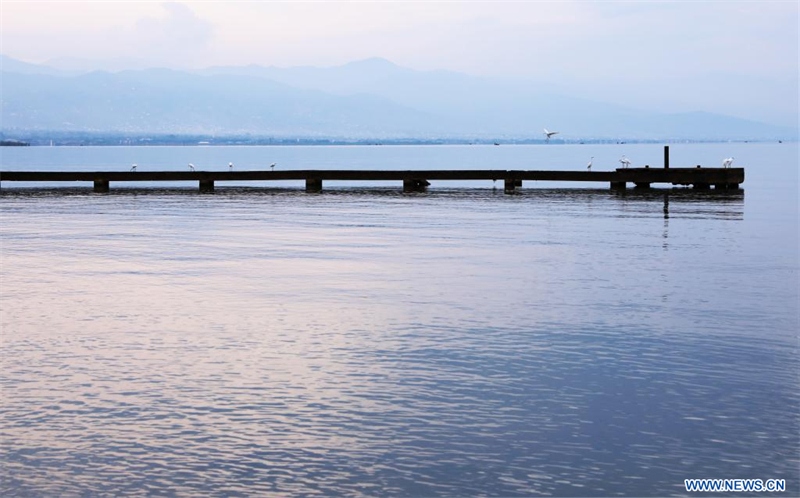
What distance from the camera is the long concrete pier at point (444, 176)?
61531mm

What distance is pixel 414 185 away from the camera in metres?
68.9

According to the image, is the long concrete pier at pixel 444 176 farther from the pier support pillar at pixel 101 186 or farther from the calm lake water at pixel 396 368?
the calm lake water at pixel 396 368

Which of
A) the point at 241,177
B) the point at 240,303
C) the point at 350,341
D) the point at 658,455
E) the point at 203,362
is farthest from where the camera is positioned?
the point at 241,177

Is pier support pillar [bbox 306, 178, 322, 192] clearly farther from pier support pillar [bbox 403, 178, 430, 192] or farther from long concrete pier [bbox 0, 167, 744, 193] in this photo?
pier support pillar [bbox 403, 178, 430, 192]

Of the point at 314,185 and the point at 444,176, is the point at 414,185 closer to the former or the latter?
the point at 444,176

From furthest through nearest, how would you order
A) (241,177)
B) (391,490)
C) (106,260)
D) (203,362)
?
(241,177) → (106,260) → (203,362) → (391,490)

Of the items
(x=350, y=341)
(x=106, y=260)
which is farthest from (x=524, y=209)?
(x=350, y=341)

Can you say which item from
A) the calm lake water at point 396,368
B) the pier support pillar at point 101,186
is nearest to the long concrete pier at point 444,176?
the pier support pillar at point 101,186

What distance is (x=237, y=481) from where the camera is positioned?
9.62 m

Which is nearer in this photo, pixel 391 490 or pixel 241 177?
pixel 391 490

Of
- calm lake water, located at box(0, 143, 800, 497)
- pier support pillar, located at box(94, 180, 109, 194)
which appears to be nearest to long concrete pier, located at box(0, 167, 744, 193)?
pier support pillar, located at box(94, 180, 109, 194)

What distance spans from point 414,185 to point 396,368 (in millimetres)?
54991

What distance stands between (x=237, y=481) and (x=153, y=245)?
22.4 m

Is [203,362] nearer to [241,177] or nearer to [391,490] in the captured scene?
[391,490]
